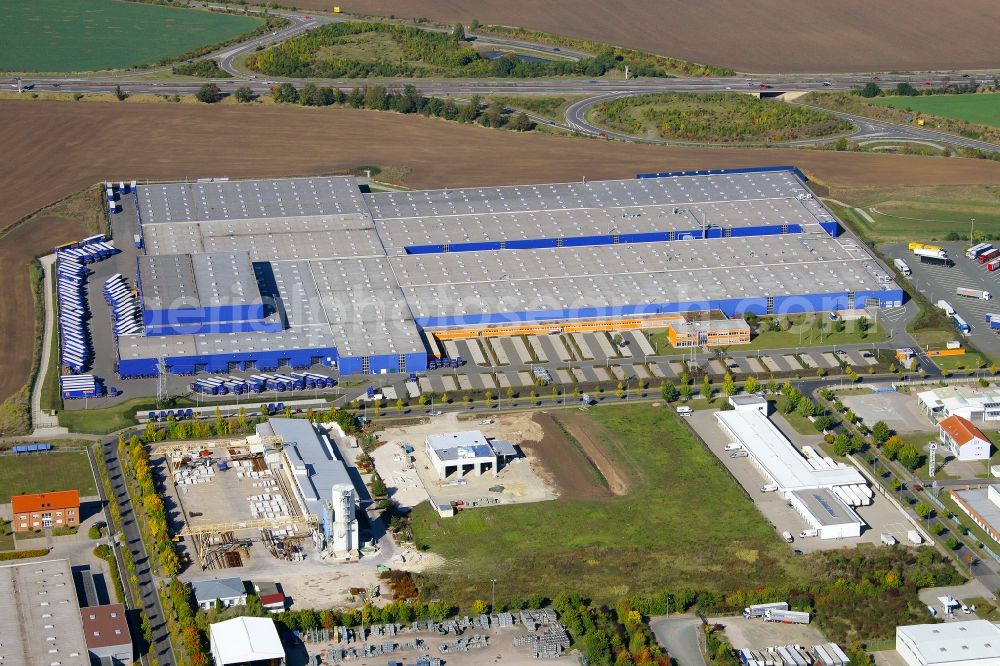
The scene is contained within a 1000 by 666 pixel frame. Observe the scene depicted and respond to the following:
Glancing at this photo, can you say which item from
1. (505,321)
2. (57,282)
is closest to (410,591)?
(505,321)

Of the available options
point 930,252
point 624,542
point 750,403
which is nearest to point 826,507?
point 624,542

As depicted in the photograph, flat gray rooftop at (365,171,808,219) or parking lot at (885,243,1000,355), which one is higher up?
flat gray rooftop at (365,171,808,219)

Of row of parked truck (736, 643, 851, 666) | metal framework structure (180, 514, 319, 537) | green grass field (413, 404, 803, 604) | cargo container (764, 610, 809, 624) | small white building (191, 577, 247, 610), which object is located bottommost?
row of parked truck (736, 643, 851, 666)

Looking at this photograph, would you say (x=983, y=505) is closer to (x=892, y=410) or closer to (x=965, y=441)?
(x=965, y=441)

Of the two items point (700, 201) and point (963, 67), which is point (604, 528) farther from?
point (963, 67)

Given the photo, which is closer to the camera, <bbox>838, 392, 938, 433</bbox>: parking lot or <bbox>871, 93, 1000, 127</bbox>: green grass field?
<bbox>838, 392, 938, 433</bbox>: parking lot

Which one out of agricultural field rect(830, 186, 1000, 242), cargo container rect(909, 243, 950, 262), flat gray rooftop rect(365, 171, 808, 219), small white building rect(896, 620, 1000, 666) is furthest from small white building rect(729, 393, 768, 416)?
agricultural field rect(830, 186, 1000, 242)

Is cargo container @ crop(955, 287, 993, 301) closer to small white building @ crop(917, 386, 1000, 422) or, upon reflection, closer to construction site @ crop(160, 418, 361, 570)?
small white building @ crop(917, 386, 1000, 422)

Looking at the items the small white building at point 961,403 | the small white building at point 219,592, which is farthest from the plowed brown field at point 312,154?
the small white building at point 219,592
